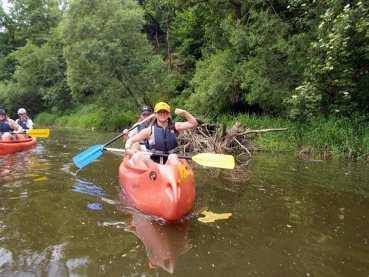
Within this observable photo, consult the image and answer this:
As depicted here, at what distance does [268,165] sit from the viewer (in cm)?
703

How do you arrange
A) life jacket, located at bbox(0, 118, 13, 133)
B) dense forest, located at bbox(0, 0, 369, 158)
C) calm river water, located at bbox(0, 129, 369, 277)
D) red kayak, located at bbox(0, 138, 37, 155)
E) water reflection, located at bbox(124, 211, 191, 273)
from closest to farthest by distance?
1. calm river water, located at bbox(0, 129, 369, 277)
2. water reflection, located at bbox(124, 211, 191, 273)
3. red kayak, located at bbox(0, 138, 37, 155)
4. dense forest, located at bbox(0, 0, 369, 158)
5. life jacket, located at bbox(0, 118, 13, 133)

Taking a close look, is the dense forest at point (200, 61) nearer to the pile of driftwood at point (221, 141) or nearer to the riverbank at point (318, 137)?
the riverbank at point (318, 137)

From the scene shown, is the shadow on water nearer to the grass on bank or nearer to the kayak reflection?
the kayak reflection

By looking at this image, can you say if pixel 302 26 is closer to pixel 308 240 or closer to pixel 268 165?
pixel 268 165

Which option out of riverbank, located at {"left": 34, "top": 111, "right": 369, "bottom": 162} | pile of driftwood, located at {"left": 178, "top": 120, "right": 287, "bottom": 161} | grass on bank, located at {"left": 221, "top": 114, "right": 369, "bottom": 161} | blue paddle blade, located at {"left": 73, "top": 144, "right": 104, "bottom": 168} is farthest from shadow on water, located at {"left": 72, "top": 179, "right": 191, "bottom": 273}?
grass on bank, located at {"left": 221, "top": 114, "right": 369, "bottom": 161}

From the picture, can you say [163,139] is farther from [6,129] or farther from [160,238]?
[6,129]

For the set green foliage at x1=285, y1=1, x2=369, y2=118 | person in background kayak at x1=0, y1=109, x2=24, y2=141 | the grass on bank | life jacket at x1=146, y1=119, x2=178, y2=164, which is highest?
green foliage at x1=285, y1=1, x2=369, y2=118

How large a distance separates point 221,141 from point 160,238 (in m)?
5.91

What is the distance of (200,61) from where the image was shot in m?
14.0

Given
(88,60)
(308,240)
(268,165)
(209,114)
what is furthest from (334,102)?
(88,60)

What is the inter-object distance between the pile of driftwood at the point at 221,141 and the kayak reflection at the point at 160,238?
494 centimetres

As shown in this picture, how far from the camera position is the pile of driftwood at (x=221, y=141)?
27.9ft

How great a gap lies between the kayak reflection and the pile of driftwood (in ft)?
16.2

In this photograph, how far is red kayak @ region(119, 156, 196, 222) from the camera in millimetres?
3223
